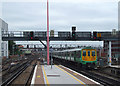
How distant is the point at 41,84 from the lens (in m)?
12.8

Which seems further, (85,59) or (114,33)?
(114,33)

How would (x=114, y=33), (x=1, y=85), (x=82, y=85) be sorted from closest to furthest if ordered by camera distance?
(x=82, y=85) → (x=1, y=85) → (x=114, y=33)

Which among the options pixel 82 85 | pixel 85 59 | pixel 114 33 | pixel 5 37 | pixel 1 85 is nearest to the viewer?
pixel 82 85

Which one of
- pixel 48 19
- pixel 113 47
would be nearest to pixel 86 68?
pixel 48 19

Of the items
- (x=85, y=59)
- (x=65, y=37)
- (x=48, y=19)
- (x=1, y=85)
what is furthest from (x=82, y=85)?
(x=65, y=37)

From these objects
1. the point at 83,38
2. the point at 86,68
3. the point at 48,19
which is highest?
the point at 48,19

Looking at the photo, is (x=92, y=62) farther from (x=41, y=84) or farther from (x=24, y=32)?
(x=41, y=84)

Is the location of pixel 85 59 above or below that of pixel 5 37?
below

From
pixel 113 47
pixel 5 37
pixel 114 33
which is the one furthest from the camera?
pixel 113 47

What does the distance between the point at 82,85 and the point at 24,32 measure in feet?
71.8

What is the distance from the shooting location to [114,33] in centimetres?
3434

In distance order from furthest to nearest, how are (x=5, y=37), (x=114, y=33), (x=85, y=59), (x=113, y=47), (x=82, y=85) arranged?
1. (x=113, y=47)
2. (x=114, y=33)
3. (x=5, y=37)
4. (x=85, y=59)
5. (x=82, y=85)

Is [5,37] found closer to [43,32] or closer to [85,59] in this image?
[43,32]

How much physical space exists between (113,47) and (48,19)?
65983mm
